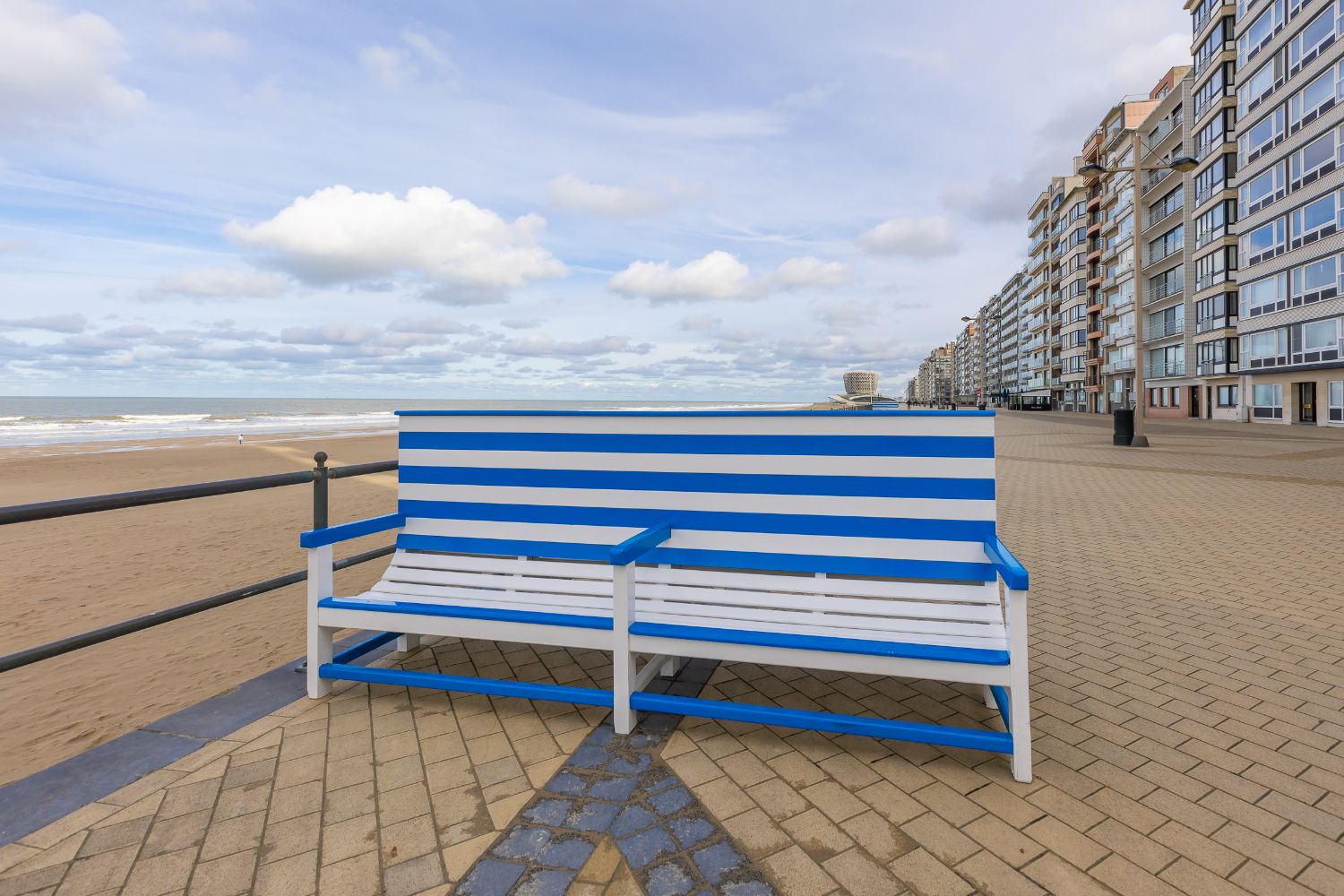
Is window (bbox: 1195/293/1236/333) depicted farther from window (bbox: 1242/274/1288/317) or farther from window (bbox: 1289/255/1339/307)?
window (bbox: 1289/255/1339/307)

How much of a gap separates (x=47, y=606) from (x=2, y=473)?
1829 centimetres

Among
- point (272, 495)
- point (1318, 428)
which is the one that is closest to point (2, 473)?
point (272, 495)

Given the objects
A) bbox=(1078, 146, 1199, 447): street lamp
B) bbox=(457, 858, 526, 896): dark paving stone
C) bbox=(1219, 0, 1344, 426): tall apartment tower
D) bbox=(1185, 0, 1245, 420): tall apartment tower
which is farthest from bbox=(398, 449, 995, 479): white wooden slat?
bbox=(1185, 0, 1245, 420): tall apartment tower

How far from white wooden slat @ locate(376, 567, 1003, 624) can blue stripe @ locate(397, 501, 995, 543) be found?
29 cm

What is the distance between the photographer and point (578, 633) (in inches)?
115

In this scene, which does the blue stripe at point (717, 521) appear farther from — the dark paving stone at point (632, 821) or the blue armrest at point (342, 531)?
the dark paving stone at point (632, 821)

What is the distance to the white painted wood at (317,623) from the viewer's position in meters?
3.22

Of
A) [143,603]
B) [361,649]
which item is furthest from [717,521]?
[143,603]

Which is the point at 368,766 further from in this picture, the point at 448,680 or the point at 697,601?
the point at 697,601

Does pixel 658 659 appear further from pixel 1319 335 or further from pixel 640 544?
pixel 1319 335

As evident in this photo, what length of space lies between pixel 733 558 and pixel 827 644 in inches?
31.7

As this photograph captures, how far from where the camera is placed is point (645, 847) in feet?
7.17

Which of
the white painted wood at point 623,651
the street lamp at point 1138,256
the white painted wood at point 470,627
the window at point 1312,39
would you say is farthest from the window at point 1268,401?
A: the white painted wood at point 470,627

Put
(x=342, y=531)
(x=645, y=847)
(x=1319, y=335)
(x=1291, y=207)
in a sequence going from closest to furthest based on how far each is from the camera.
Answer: (x=645, y=847) → (x=342, y=531) → (x=1319, y=335) → (x=1291, y=207)
